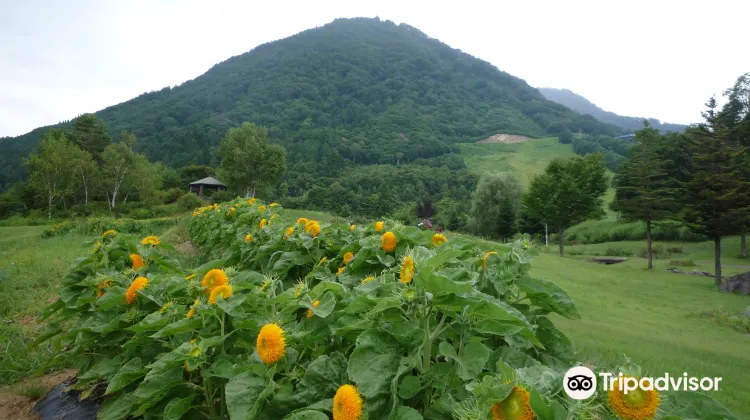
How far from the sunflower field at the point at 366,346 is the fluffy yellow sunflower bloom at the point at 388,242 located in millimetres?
11

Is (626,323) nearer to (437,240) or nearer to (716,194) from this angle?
(437,240)

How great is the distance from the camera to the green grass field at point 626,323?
144 inches

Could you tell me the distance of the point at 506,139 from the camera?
107438 millimetres

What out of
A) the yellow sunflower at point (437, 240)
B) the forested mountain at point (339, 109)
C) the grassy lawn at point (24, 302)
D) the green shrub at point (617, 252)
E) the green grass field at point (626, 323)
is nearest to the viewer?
the yellow sunflower at point (437, 240)

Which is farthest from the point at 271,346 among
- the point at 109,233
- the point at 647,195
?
the point at 647,195

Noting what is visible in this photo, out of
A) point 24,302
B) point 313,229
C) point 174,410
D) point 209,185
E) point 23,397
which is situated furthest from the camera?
point 209,185

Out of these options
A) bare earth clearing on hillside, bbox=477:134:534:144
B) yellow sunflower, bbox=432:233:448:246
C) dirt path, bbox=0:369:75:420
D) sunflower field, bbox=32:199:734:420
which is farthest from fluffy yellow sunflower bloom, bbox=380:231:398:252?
bare earth clearing on hillside, bbox=477:134:534:144

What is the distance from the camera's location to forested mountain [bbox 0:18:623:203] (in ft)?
245

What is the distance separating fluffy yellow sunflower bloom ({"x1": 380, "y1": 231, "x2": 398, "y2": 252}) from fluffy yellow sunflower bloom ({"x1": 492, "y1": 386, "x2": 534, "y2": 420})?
4.38ft

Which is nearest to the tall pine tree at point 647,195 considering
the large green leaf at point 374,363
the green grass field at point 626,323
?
the green grass field at point 626,323

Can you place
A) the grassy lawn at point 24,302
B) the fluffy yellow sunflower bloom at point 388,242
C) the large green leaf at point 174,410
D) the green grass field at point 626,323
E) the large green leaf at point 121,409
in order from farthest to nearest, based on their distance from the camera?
1. the green grass field at point 626,323
2. the grassy lawn at point 24,302
3. the fluffy yellow sunflower bloom at point 388,242
4. the large green leaf at point 121,409
5. the large green leaf at point 174,410

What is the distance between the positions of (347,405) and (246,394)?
368 mm

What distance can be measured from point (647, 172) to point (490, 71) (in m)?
146

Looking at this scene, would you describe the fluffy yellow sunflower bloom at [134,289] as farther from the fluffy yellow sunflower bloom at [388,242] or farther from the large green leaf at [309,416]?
the large green leaf at [309,416]
